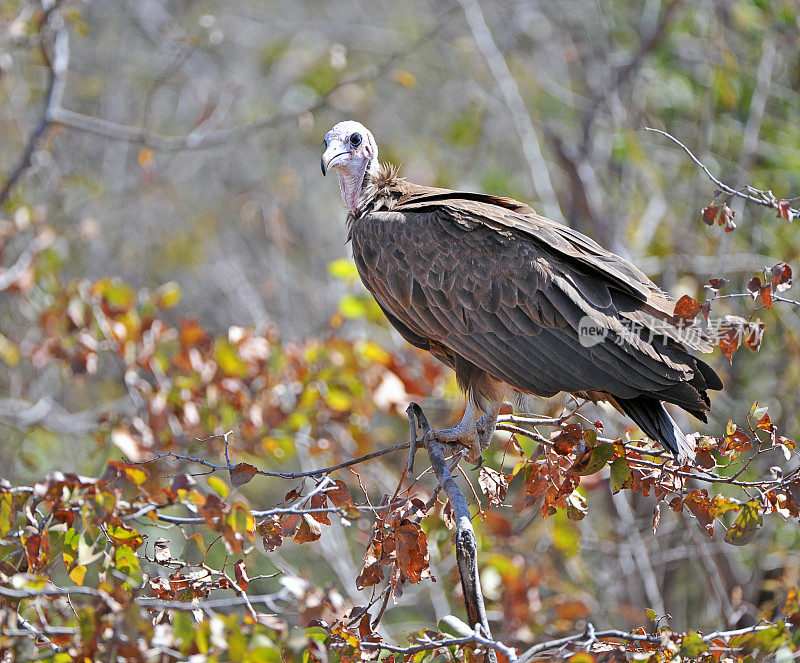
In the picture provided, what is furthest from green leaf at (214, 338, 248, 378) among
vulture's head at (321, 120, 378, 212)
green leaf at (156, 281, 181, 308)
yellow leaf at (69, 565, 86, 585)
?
yellow leaf at (69, 565, 86, 585)

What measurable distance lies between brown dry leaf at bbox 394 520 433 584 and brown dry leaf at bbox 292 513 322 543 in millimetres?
229

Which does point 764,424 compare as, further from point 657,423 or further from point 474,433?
point 474,433

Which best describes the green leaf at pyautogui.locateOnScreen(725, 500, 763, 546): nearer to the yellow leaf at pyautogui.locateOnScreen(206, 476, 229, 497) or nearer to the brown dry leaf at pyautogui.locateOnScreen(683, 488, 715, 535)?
the brown dry leaf at pyautogui.locateOnScreen(683, 488, 715, 535)

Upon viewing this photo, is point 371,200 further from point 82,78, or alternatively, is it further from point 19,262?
point 82,78

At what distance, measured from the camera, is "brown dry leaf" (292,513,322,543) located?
2504 mm

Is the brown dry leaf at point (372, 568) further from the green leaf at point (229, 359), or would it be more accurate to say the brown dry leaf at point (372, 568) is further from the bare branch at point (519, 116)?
the bare branch at point (519, 116)

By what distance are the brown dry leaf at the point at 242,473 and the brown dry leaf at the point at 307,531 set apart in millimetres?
201

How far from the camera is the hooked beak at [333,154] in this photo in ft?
13.3

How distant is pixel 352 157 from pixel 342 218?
419cm

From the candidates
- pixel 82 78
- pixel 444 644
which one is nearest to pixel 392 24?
pixel 82 78

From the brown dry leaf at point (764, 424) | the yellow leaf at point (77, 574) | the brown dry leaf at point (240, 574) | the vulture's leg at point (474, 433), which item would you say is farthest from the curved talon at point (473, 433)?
the yellow leaf at point (77, 574)

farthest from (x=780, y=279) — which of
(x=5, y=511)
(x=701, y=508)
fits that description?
(x=5, y=511)

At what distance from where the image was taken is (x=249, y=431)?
16.0 ft

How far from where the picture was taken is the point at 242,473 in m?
2.46
